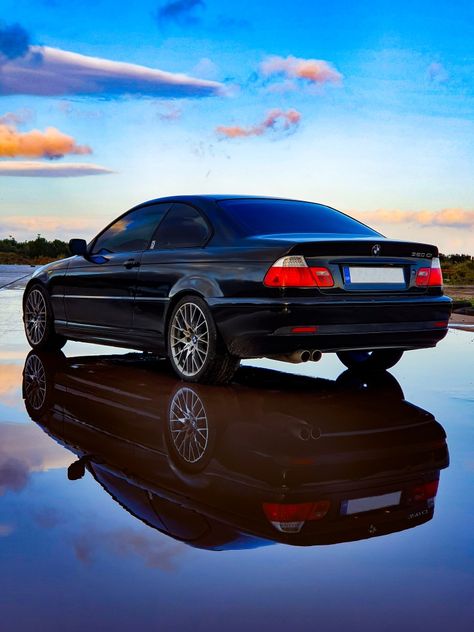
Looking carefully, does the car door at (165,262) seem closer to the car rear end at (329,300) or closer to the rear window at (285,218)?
the rear window at (285,218)

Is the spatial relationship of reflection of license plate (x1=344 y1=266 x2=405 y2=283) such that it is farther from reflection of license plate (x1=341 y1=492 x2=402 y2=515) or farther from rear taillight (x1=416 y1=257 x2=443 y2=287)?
reflection of license plate (x1=341 y1=492 x2=402 y2=515)

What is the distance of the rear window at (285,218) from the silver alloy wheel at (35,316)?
11.4 feet

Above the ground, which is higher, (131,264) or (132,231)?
(132,231)

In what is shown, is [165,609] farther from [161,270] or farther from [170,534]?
[161,270]

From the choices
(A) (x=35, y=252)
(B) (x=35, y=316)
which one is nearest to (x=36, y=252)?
(A) (x=35, y=252)

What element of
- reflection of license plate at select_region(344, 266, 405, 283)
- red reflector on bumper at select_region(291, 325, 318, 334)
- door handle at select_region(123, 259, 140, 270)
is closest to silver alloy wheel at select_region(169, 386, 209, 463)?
red reflector on bumper at select_region(291, 325, 318, 334)

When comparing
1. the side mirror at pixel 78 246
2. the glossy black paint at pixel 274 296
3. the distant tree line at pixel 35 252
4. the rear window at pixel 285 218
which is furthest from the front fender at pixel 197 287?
the distant tree line at pixel 35 252

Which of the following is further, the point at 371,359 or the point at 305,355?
the point at 371,359

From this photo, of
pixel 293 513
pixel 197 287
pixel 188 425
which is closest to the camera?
pixel 293 513

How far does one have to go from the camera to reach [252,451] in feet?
18.8

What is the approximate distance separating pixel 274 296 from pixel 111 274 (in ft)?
9.29

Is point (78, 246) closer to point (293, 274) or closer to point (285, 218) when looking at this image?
point (285, 218)

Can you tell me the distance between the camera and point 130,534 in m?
4.00

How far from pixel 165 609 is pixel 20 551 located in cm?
89
